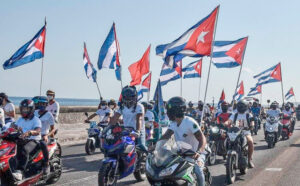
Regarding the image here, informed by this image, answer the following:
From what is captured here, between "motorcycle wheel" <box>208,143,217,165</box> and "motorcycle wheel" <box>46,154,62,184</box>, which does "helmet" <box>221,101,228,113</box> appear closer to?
"motorcycle wheel" <box>208,143,217,165</box>

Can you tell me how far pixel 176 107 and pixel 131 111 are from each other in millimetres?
2965

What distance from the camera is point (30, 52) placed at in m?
14.0

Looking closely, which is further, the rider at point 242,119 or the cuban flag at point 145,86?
the cuban flag at point 145,86

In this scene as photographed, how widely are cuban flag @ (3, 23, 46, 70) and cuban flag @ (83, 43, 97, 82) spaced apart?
3778mm

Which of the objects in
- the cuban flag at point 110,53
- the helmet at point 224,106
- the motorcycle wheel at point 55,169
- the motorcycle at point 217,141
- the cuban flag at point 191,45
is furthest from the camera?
the cuban flag at point 110,53

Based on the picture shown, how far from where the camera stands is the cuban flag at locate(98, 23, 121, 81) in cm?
1585

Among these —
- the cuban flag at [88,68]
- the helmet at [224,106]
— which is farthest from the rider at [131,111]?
the cuban flag at [88,68]

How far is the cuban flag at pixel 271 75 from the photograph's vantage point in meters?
24.2

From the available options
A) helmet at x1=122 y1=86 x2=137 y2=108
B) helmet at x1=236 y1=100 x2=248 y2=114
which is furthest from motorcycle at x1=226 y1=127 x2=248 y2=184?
helmet at x1=122 y1=86 x2=137 y2=108

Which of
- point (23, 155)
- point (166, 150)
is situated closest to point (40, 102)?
point (23, 155)

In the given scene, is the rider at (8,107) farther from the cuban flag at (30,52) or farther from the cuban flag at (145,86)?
the cuban flag at (145,86)

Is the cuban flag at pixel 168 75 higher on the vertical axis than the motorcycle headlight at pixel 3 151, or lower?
higher

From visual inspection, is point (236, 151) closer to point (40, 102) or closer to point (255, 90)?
point (40, 102)

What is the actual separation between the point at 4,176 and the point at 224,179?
4.79m
